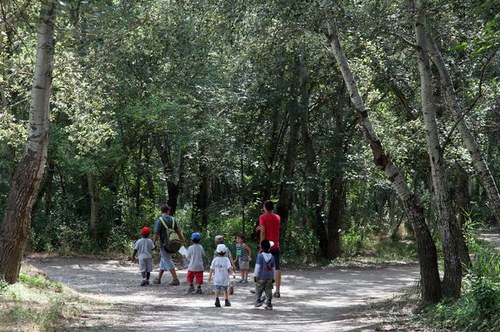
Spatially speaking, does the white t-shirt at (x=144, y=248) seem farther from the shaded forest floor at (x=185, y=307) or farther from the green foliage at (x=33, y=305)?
the green foliage at (x=33, y=305)

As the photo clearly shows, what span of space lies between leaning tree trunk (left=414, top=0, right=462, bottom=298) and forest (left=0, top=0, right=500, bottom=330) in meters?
0.03

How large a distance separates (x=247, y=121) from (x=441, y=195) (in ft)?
56.0

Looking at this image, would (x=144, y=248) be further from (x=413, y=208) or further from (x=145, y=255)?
(x=413, y=208)

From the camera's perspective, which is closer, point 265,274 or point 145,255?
point 265,274

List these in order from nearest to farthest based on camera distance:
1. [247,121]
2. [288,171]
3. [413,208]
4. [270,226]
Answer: [413,208], [270,226], [247,121], [288,171]

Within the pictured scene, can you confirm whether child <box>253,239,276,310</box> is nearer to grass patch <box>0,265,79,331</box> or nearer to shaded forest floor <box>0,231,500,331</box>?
shaded forest floor <box>0,231,500,331</box>

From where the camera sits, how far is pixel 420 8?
10680 millimetres

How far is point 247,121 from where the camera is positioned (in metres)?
28.1

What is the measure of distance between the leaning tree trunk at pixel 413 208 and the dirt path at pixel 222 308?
1.12 m

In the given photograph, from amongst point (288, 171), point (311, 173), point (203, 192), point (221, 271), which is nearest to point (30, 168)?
point (221, 271)

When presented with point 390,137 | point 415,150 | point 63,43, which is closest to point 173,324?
point 63,43

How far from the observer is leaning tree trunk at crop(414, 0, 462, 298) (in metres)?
11.4

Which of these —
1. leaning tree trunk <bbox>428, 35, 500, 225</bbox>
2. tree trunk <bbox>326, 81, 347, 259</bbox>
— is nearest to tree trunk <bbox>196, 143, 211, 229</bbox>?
tree trunk <bbox>326, 81, 347, 259</bbox>

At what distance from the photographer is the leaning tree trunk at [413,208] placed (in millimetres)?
11797
